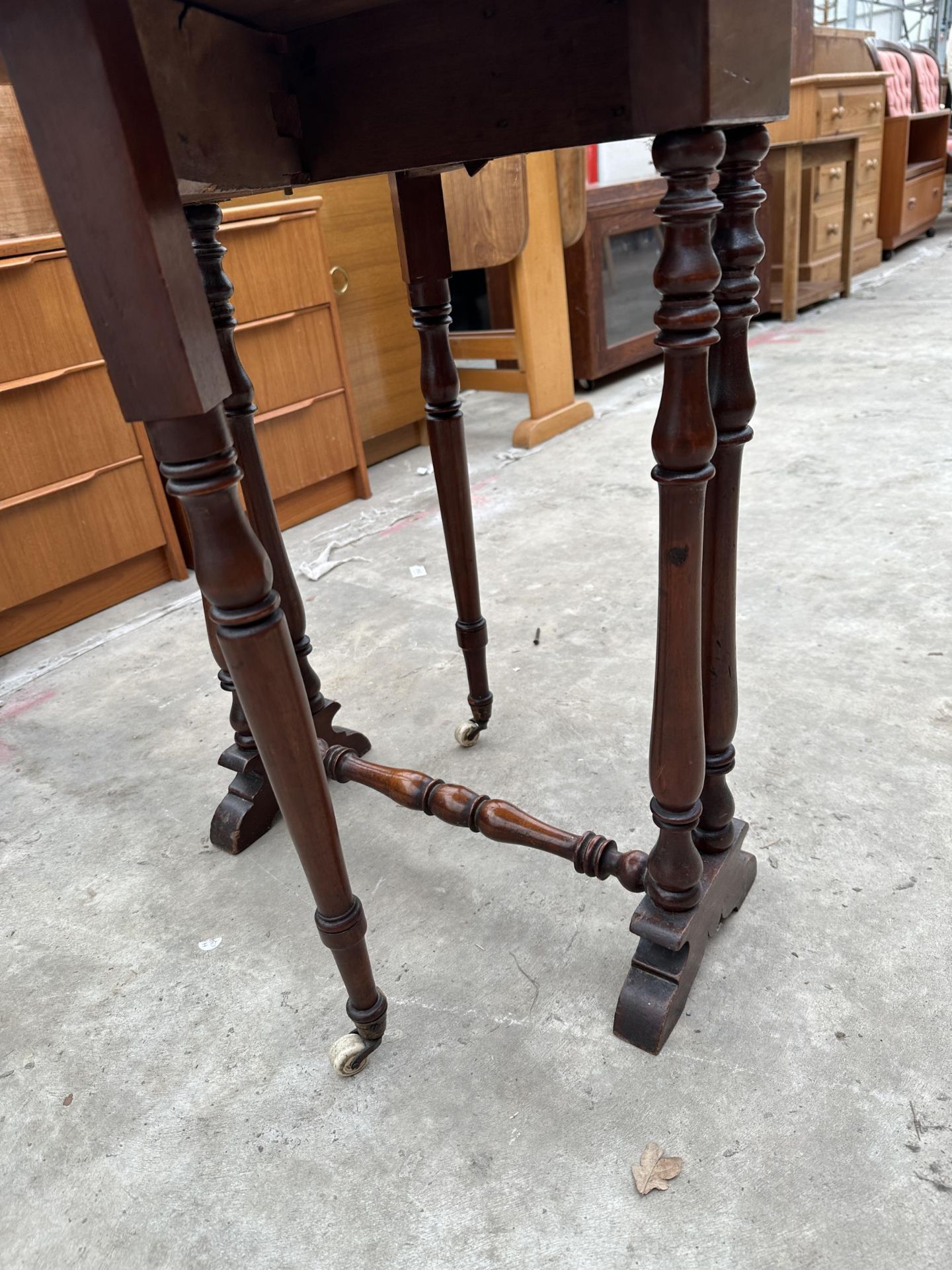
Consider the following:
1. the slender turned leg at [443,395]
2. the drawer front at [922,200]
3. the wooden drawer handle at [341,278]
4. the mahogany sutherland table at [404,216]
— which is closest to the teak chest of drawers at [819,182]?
the drawer front at [922,200]

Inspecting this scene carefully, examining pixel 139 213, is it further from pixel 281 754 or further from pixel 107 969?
pixel 107 969

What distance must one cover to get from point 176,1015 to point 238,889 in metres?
0.22

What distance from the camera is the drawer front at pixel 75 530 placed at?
199cm

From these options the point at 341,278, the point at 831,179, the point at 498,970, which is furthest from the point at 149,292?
the point at 831,179

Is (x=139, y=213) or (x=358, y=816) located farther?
(x=358, y=816)

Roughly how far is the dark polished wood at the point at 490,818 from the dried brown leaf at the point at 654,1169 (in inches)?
10.4

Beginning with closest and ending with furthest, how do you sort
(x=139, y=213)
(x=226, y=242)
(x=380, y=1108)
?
1. (x=139, y=213)
2. (x=380, y=1108)
3. (x=226, y=242)

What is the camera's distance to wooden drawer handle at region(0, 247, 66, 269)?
185 centimetres

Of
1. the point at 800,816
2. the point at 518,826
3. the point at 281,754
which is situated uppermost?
the point at 281,754

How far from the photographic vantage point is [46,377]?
76.8 inches

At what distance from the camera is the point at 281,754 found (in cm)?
79

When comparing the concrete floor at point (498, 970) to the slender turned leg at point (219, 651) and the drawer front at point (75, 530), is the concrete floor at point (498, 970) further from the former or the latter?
the drawer front at point (75, 530)

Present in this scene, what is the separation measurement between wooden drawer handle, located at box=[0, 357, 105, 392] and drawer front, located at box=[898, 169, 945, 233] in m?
5.34

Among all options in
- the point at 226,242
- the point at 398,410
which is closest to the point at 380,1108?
the point at 226,242
